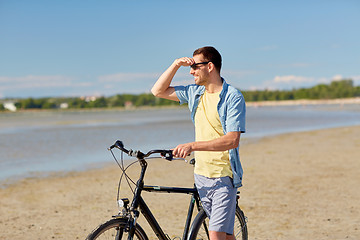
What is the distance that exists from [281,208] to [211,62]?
4.76 meters

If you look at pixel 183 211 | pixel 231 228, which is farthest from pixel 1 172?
pixel 231 228

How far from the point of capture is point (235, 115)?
3.18 m

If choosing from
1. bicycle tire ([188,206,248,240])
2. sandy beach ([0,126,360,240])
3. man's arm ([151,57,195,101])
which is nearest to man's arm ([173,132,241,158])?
man's arm ([151,57,195,101])

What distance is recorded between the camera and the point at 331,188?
29.1 ft

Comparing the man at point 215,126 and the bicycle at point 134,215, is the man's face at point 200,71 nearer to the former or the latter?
the man at point 215,126

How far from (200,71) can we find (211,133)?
1.60 feet

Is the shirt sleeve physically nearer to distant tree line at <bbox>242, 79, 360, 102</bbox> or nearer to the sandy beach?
the sandy beach

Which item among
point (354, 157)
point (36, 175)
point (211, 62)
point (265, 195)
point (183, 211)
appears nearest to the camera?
point (211, 62)

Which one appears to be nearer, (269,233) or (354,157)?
(269,233)

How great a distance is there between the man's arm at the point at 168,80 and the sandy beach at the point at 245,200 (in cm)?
300

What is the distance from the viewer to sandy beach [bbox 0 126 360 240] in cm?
627

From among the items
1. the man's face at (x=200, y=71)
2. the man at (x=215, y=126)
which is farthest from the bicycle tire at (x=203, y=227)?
the man's face at (x=200, y=71)

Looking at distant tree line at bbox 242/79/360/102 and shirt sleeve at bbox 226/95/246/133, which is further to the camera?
distant tree line at bbox 242/79/360/102

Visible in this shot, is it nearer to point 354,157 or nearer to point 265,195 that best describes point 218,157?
point 265,195
